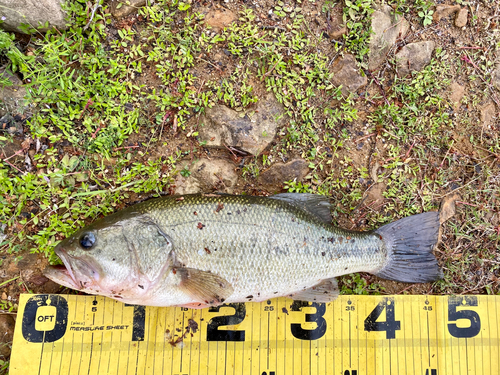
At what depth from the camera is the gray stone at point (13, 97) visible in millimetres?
3226

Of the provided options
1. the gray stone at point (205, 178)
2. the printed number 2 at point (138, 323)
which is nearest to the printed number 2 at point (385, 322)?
the gray stone at point (205, 178)

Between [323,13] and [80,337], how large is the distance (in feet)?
14.1

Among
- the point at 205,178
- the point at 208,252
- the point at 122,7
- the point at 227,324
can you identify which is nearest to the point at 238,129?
the point at 205,178

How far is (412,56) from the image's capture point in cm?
366

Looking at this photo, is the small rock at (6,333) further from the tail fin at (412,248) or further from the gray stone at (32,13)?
the tail fin at (412,248)

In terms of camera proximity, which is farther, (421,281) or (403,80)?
(403,80)

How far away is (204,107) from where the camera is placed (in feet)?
11.3

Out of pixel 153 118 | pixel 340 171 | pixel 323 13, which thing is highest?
pixel 323 13

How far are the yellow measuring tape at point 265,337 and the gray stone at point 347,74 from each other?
7.79 ft

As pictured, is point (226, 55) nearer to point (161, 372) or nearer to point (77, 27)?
point (77, 27)

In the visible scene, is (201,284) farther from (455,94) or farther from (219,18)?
(455,94)

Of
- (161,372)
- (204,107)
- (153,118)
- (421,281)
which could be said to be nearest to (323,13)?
(204,107)

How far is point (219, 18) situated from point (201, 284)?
283 cm

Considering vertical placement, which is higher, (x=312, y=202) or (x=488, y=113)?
(x=488, y=113)
